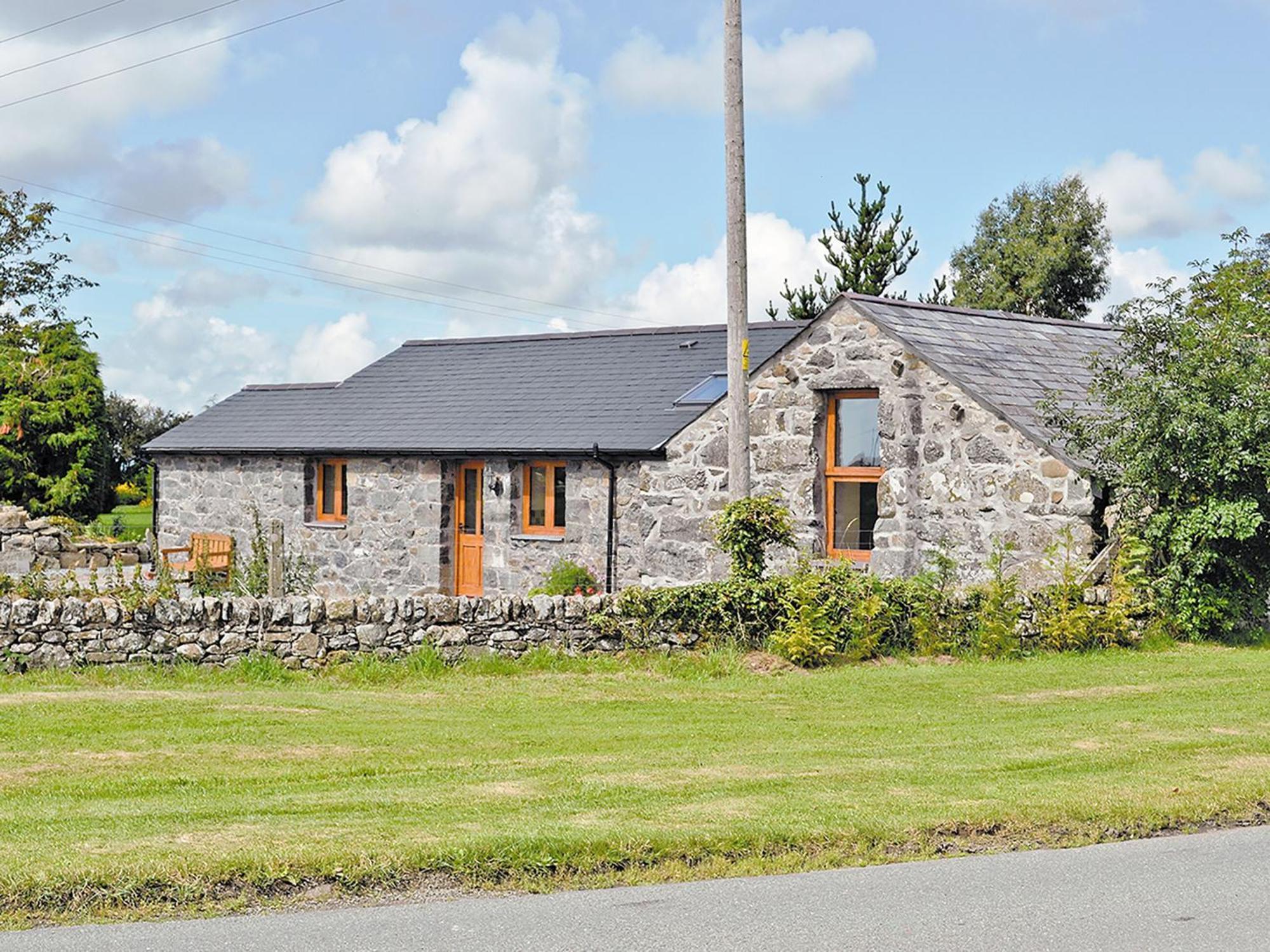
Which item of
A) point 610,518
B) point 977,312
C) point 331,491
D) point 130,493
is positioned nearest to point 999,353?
point 977,312

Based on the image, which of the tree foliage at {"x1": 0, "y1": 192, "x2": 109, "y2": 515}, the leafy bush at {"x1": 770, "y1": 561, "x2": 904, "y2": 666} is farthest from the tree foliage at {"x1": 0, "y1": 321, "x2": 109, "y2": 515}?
the leafy bush at {"x1": 770, "y1": 561, "x2": 904, "y2": 666}

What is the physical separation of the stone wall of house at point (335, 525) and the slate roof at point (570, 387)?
44 cm

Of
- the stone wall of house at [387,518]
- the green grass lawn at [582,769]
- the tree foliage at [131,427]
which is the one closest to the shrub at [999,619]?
the green grass lawn at [582,769]

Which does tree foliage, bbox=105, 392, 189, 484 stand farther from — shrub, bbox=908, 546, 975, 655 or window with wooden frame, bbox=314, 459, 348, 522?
shrub, bbox=908, 546, 975, 655

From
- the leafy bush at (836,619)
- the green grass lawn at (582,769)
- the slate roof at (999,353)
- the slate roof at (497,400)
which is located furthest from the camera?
the slate roof at (497,400)

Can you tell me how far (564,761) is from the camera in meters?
10.7

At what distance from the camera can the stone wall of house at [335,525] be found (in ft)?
84.5

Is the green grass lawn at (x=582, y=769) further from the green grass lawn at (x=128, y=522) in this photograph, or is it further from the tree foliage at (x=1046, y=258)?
the tree foliage at (x=1046, y=258)

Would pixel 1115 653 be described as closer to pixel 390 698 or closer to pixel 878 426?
pixel 878 426

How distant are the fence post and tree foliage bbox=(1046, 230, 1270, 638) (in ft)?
49.0

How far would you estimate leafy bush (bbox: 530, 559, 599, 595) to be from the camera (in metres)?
22.8

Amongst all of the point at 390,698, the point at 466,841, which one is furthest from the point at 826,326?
the point at 466,841

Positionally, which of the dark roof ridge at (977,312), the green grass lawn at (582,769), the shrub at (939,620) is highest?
the dark roof ridge at (977,312)

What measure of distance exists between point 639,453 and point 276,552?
8.80 meters
